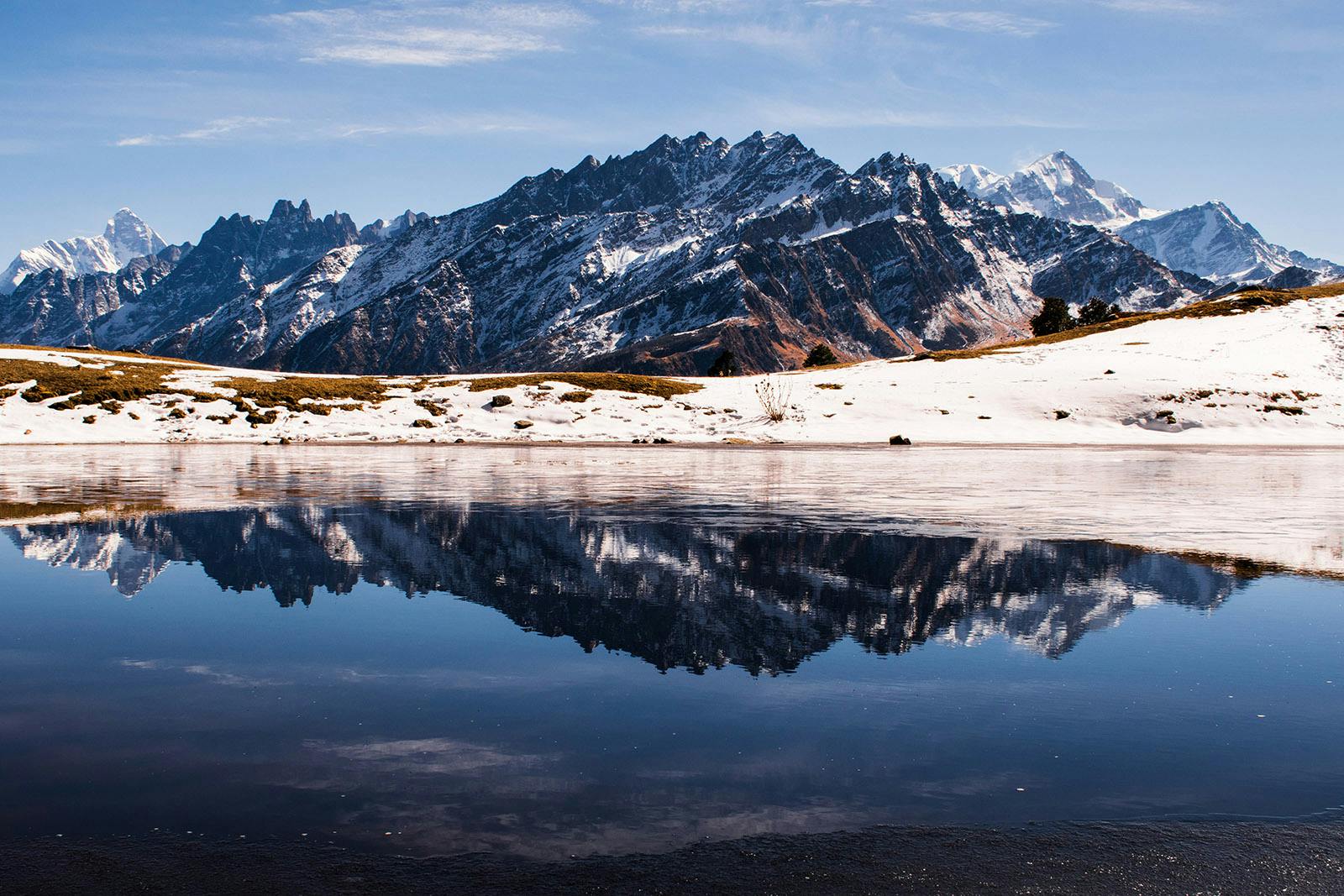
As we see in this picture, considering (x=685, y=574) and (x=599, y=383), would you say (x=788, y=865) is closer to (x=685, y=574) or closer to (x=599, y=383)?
(x=685, y=574)

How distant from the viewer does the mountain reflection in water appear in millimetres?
11820

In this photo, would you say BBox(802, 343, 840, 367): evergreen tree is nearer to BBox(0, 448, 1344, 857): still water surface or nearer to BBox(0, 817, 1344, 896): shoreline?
BBox(0, 448, 1344, 857): still water surface

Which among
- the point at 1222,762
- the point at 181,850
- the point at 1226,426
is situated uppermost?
the point at 1226,426

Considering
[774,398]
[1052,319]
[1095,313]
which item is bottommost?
[774,398]

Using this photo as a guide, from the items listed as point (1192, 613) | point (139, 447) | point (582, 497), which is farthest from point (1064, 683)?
point (139, 447)

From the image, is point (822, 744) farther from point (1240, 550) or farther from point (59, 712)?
point (1240, 550)

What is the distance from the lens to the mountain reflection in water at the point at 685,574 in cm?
1182

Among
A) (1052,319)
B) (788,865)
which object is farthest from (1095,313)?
(788,865)

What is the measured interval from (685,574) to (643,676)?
16.1 feet

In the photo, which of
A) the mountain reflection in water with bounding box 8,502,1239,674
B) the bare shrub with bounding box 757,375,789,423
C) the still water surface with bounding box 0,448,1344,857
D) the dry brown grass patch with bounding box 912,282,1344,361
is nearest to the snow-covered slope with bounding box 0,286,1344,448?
the bare shrub with bounding box 757,375,789,423

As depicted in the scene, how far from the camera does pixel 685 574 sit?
1495 centimetres

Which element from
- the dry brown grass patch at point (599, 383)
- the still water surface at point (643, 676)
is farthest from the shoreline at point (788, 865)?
the dry brown grass patch at point (599, 383)

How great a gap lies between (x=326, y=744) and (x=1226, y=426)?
209 feet

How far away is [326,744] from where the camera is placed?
815 cm
